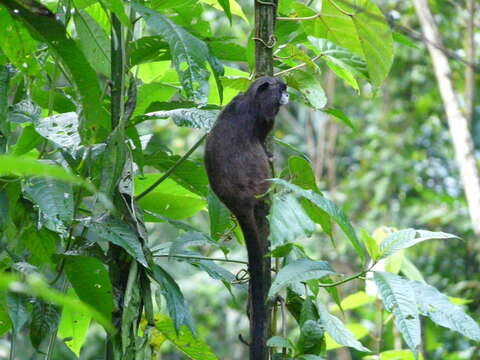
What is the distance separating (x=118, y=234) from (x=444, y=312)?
706 millimetres

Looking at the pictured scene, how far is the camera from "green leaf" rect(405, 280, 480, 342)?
1419 mm

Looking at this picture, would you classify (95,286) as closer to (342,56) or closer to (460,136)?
(342,56)

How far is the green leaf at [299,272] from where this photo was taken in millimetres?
1341

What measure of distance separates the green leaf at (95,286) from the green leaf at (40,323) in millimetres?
77

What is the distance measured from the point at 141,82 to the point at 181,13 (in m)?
0.36

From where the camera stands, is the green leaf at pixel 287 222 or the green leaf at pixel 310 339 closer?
the green leaf at pixel 287 222

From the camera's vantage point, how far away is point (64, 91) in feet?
6.24

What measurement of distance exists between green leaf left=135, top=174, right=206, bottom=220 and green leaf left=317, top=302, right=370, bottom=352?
52 cm

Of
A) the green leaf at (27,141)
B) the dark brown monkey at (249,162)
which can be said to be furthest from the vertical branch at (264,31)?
the green leaf at (27,141)

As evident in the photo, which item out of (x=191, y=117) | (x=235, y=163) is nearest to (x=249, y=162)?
(x=235, y=163)

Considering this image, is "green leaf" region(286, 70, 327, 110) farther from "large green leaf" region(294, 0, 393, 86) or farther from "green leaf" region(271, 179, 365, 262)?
"green leaf" region(271, 179, 365, 262)

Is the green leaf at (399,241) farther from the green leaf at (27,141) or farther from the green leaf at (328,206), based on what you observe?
the green leaf at (27,141)

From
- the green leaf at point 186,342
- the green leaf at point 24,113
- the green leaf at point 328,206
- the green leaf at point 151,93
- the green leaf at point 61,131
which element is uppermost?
the green leaf at point 151,93

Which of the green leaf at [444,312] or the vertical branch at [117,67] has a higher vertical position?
the vertical branch at [117,67]
